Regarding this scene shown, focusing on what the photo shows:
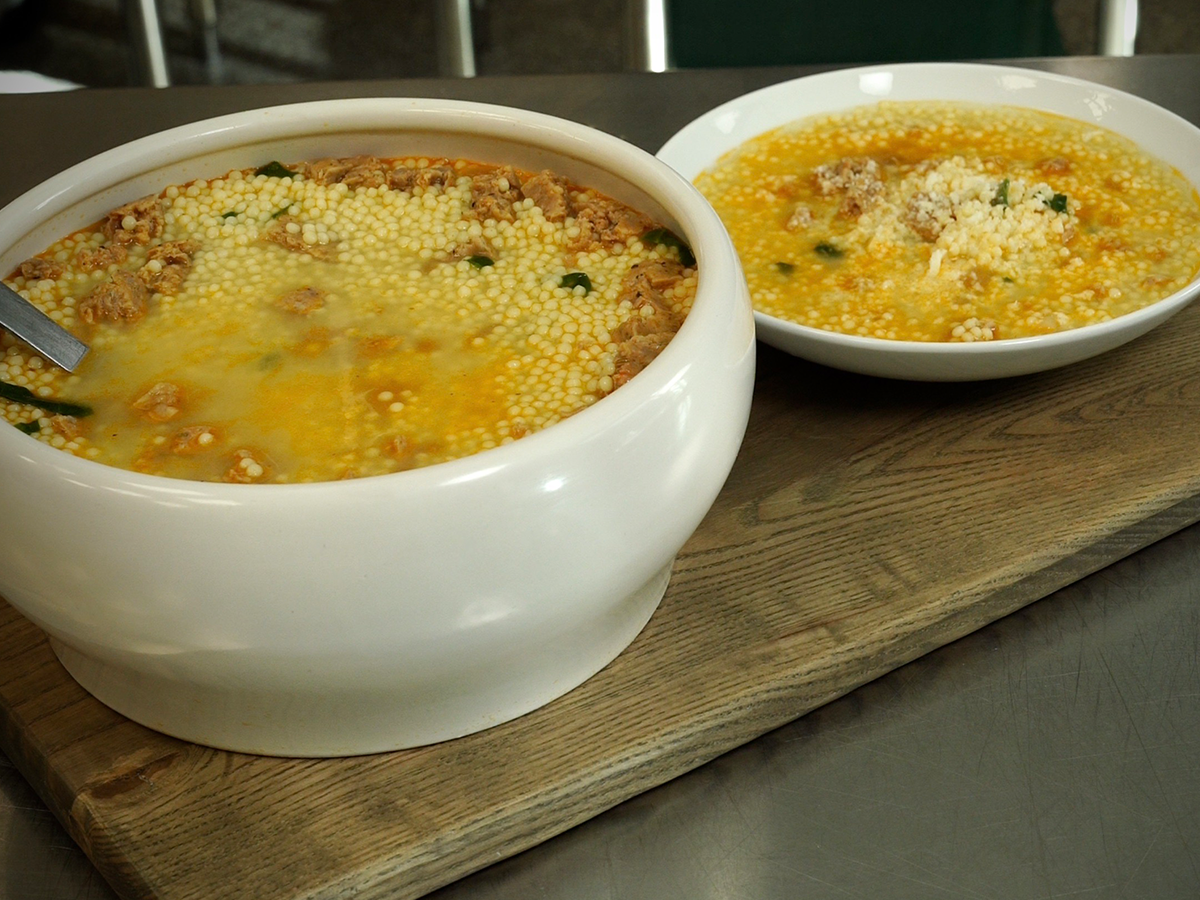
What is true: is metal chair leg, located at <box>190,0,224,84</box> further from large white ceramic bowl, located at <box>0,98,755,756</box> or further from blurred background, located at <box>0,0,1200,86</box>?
large white ceramic bowl, located at <box>0,98,755,756</box>

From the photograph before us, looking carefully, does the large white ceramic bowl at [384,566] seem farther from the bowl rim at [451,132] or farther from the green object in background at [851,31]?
the green object in background at [851,31]

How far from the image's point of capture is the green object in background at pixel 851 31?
103 inches

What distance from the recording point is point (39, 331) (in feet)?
3.00

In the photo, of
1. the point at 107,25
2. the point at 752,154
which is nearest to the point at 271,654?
the point at 752,154

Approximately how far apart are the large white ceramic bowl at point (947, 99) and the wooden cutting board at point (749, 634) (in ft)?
0.26

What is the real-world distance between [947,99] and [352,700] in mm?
1068

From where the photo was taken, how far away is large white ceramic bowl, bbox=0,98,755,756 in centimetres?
72

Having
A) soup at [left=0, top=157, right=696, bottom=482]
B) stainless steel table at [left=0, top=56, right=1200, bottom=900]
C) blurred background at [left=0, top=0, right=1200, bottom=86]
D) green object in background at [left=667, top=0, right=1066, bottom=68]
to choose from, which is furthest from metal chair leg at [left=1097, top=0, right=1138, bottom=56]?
soup at [left=0, top=157, right=696, bottom=482]

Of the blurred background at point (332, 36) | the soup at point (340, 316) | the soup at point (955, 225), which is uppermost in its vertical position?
the soup at point (340, 316)

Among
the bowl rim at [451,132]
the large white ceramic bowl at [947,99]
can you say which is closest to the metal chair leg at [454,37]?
the large white ceramic bowl at [947,99]

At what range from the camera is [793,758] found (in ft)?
3.09

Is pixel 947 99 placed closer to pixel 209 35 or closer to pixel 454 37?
pixel 454 37

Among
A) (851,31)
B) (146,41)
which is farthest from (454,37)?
(851,31)

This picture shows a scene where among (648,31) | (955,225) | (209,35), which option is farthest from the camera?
(209,35)
